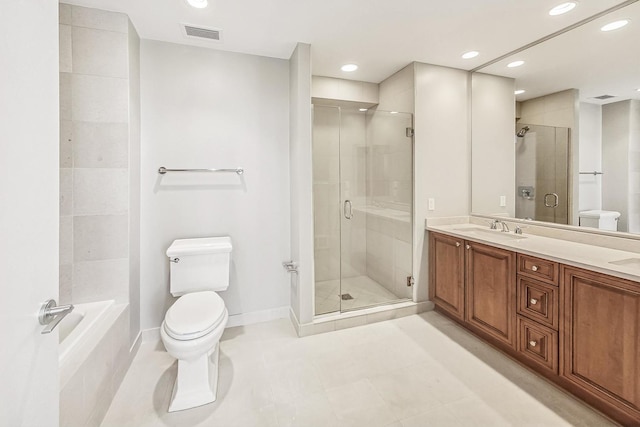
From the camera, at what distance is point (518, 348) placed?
2090 millimetres

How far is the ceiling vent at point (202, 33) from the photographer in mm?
2230

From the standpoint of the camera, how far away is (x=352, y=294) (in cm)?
313

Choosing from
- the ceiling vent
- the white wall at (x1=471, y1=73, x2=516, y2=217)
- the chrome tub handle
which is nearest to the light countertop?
the white wall at (x1=471, y1=73, x2=516, y2=217)

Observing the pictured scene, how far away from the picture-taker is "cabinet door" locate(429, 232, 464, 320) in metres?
2.61

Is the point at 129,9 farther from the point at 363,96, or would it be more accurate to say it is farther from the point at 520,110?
the point at 520,110

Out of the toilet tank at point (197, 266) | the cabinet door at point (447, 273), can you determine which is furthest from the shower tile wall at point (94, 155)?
the cabinet door at point (447, 273)

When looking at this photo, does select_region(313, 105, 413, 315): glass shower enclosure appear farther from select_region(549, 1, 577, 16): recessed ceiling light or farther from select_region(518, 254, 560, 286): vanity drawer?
select_region(549, 1, 577, 16): recessed ceiling light

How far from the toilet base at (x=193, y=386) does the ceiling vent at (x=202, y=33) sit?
234 cm

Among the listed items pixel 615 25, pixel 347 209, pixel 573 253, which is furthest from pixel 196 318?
pixel 615 25

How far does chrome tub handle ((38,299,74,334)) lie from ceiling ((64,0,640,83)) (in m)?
1.98

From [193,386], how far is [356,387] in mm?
1024

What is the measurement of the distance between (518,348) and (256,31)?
3.06 m

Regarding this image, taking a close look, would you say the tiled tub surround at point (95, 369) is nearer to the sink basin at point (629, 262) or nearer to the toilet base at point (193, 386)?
the toilet base at point (193, 386)

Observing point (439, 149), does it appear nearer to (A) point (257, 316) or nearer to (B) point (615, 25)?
(B) point (615, 25)
